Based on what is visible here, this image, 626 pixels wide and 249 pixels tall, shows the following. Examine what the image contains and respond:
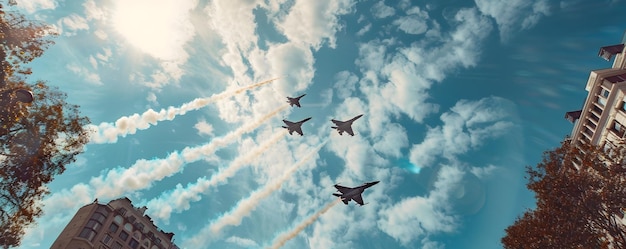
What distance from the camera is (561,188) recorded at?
29.2m

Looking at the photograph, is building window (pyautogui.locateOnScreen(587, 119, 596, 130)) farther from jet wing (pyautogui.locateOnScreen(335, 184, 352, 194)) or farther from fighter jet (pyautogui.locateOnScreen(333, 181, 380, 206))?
jet wing (pyautogui.locateOnScreen(335, 184, 352, 194))

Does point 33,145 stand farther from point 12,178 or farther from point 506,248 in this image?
point 506,248

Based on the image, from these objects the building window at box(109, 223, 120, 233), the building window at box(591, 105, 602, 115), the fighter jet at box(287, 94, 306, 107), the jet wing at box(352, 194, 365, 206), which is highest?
the fighter jet at box(287, 94, 306, 107)

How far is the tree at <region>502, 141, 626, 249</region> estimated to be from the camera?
26.5 m

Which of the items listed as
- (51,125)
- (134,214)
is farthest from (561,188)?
(134,214)

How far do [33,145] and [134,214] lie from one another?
49230 mm

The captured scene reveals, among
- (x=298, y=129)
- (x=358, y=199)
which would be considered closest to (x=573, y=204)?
(x=358, y=199)

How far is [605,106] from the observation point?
49.5 m

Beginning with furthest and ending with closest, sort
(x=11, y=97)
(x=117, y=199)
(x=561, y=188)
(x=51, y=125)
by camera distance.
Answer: (x=117, y=199) → (x=561, y=188) → (x=51, y=125) → (x=11, y=97)

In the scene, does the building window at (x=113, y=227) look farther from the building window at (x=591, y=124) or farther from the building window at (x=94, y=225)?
the building window at (x=591, y=124)

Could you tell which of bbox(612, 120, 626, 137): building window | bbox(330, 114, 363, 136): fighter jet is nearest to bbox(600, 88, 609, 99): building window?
bbox(612, 120, 626, 137): building window

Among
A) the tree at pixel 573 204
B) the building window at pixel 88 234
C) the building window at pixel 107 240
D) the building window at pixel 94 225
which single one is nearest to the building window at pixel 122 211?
the building window at pixel 94 225

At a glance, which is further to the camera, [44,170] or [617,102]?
[617,102]

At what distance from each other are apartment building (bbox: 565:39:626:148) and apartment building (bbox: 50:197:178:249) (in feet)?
261
